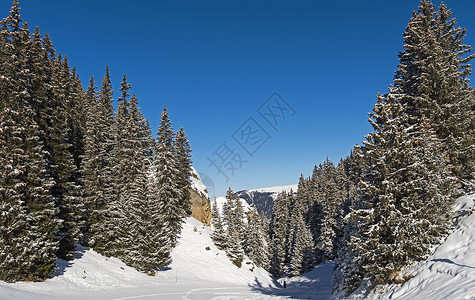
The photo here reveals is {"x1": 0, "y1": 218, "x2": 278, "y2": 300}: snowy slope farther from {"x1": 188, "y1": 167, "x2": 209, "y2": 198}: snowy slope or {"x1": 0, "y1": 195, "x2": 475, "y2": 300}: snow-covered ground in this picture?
{"x1": 188, "y1": 167, "x2": 209, "y2": 198}: snowy slope

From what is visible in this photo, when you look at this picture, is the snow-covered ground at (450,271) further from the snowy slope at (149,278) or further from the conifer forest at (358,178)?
the snowy slope at (149,278)

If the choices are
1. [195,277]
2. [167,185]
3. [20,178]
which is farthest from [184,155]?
[20,178]

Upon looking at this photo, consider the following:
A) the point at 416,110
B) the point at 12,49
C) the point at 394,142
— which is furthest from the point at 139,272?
the point at 416,110

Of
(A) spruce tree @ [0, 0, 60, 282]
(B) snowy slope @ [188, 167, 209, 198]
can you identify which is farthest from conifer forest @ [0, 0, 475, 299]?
(B) snowy slope @ [188, 167, 209, 198]

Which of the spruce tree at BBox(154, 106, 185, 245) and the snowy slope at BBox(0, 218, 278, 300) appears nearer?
the snowy slope at BBox(0, 218, 278, 300)

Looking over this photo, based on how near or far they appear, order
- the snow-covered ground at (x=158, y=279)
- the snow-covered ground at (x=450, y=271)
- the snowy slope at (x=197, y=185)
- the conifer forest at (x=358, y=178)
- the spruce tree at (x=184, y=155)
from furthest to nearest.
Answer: the snowy slope at (x=197, y=185), the spruce tree at (x=184, y=155), the snow-covered ground at (x=158, y=279), the conifer forest at (x=358, y=178), the snow-covered ground at (x=450, y=271)

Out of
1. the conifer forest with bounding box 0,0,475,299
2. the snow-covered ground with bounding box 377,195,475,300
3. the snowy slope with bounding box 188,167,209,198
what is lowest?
the snow-covered ground with bounding box 377,195,475,300

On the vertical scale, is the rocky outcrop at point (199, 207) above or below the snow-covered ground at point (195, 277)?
above

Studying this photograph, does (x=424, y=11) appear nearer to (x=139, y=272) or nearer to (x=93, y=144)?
(x=93, y=144)

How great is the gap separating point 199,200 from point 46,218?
4043 centimetres

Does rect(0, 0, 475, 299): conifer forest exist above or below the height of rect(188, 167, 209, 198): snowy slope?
below

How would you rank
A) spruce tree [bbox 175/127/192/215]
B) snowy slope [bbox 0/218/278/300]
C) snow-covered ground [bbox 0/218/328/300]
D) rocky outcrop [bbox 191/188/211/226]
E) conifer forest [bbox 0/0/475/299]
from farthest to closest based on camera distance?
rocky outcrop [bbox 191/188/211/226], spruce tree [bbox 175/127/192/215], snow-covered ground [bbox 0/218/328/300], snowy slope [bbox 0/218/278/300], conifer forest [bbox 0/0/475/299]

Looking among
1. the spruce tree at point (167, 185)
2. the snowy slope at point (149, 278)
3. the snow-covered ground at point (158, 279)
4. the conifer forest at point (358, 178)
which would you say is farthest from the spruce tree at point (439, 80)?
the spruce tree at point (167, 185)

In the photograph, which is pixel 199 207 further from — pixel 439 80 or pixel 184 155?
pixel 439 80
